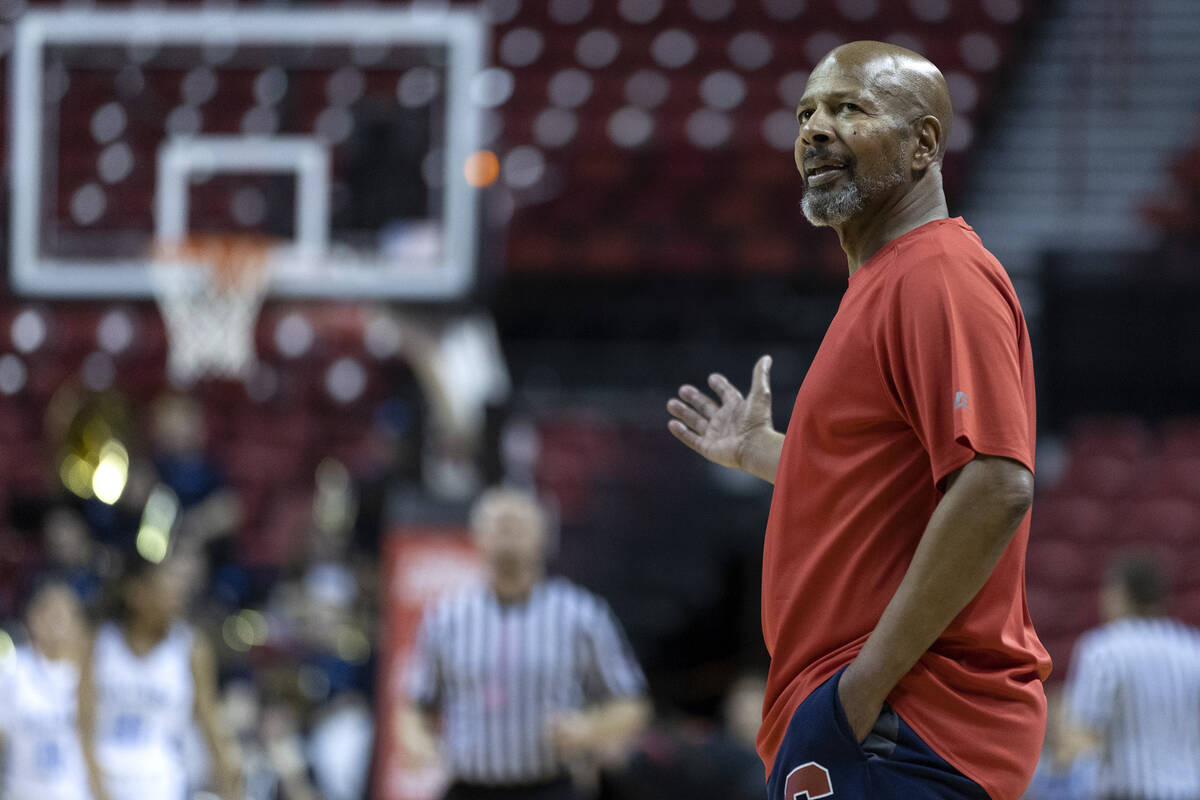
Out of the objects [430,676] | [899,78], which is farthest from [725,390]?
[430,676]

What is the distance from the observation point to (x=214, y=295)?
907 centimetres

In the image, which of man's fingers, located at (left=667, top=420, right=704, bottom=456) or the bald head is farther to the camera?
man's fingers, located at (left=667, top=420, right=704, bottom=456)

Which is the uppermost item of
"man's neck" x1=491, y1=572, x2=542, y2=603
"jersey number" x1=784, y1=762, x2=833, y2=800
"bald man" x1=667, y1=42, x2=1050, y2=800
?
"bald man" x1=667, y1=42, x2=1050, y2=800

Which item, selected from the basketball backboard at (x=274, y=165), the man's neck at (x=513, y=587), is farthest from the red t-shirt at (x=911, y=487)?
the basketball backboard at (x=274, y=165)

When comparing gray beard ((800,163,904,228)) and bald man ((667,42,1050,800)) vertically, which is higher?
gray beard ((800,163,904,228))

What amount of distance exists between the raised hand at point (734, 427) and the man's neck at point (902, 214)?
1.30ft

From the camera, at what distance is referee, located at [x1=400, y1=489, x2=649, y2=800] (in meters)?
5.37

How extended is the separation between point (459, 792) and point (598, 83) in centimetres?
990

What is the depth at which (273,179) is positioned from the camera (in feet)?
33.1

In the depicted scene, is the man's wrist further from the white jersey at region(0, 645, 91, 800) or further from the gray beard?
the white jersey at region(0, 645, 91, 800)

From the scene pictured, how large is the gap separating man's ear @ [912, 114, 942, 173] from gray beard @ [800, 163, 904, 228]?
0.11 ft

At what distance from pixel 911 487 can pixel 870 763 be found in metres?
0.39

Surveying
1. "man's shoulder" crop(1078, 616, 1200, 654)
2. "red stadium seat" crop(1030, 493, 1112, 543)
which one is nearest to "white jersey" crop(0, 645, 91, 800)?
"man's shoulder" crop(1078, 616, 1200, 654)

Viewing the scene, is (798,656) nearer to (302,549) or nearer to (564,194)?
(302,549)
